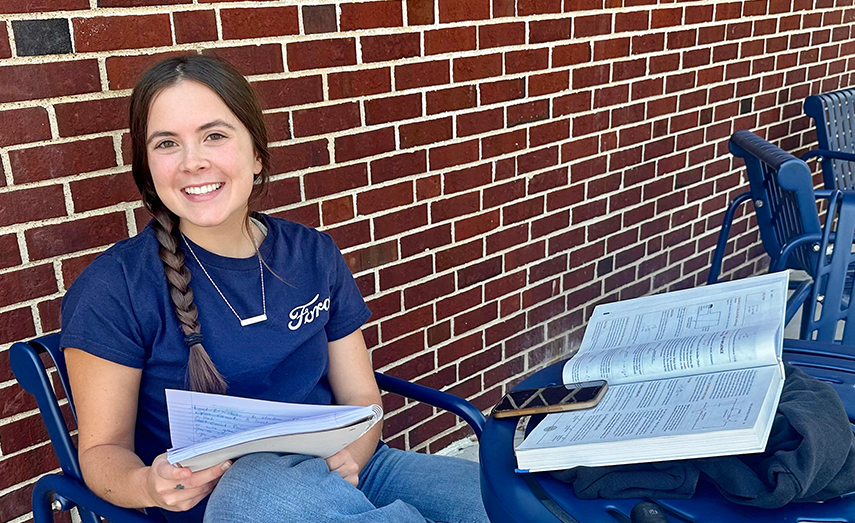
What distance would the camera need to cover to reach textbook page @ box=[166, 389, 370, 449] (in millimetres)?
1353

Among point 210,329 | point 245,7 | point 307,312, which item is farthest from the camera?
point 245,7

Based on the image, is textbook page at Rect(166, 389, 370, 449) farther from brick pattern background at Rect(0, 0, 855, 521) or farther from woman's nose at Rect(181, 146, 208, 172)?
brick pattern background at Rect(0, 0, 855, 521)

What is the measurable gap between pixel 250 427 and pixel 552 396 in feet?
1.72

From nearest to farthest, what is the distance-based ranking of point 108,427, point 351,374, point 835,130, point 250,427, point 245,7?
point 250,427 → point 108,427 → point 351,374 → point 245,7 → point 835,130

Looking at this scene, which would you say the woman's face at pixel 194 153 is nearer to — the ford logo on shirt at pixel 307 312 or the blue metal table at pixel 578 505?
the ford logo on shirt at pixel 307 312

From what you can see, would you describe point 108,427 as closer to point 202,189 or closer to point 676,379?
point 202,189

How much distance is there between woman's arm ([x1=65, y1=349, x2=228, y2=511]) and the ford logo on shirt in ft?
1.08

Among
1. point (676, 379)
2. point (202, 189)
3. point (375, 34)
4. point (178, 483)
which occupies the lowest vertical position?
point (178, 483)

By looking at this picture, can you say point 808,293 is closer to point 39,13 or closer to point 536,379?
point 536,379

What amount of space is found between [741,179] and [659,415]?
10.5 ft

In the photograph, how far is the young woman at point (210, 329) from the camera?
4.41 feet

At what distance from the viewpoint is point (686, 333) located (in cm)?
149

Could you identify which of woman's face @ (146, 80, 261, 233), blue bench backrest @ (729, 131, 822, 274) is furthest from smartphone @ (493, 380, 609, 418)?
blue bench backrest @ (729, 131, 822, 274)

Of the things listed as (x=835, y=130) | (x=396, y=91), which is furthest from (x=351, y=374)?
(x=835, y=130)
